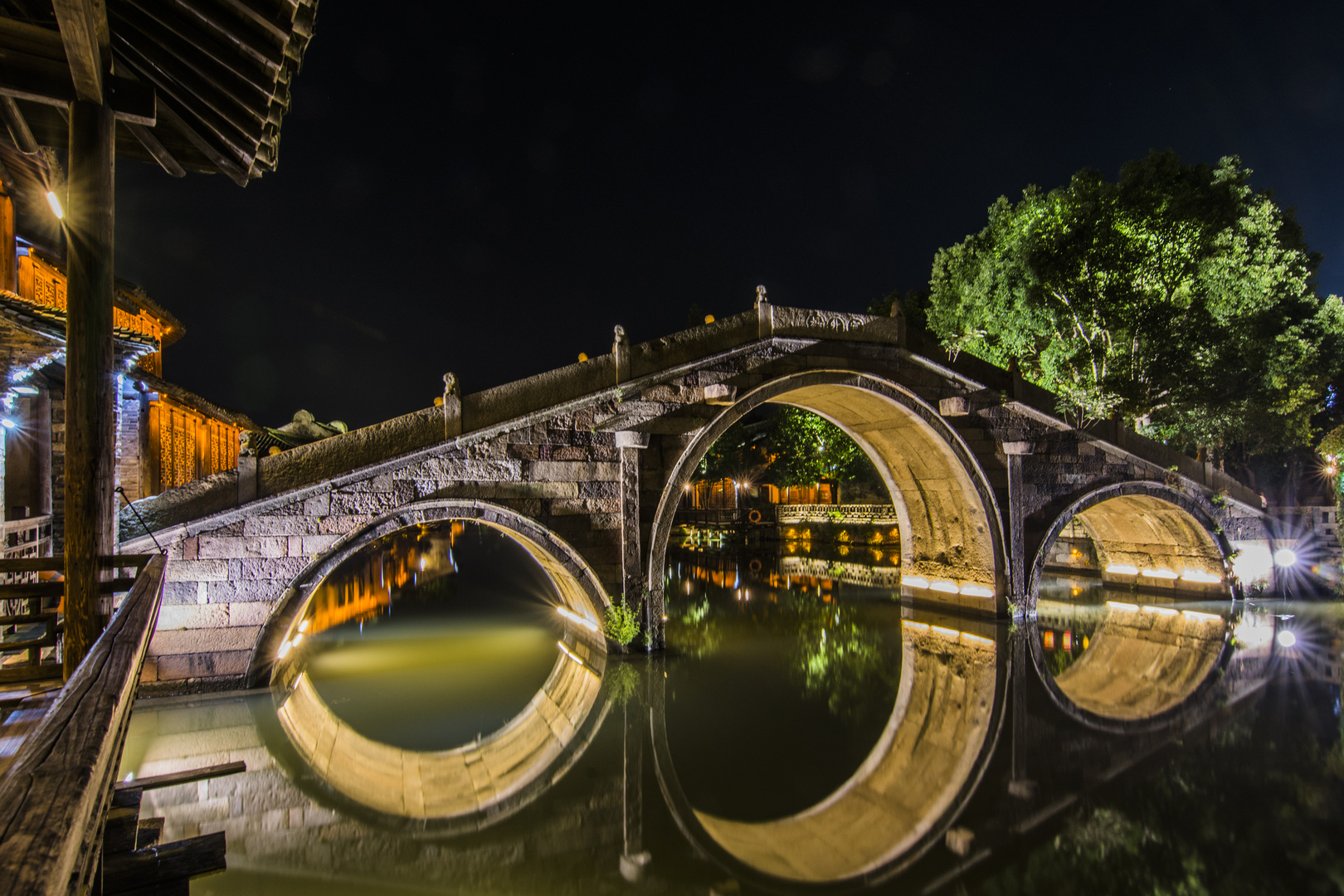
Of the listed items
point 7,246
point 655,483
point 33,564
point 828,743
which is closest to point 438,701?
point 655,483

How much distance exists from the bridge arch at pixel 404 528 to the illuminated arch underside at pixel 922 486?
438cm

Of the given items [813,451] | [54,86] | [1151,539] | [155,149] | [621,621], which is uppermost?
[155,149]

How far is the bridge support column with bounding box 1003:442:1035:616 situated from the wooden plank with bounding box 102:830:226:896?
40.1ft

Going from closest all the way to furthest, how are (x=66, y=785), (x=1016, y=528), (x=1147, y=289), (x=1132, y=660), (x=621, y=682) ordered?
(x=66, y=785)
(x=621, y=682)
(x=1132, y=660)
(x=1016, y=528)
(x=1147, y=289)

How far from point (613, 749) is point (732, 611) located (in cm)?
796

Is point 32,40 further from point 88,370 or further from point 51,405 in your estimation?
point 51,405

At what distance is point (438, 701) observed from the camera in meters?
8.97

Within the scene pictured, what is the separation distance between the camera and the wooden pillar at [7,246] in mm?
9672

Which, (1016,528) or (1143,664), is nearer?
(1143,664)

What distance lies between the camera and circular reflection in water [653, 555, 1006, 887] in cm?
541

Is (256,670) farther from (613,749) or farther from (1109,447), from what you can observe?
(1109,447)

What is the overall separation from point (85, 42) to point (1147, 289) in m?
17.7

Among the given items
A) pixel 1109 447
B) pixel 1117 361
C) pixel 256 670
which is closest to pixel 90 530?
pixel 256 670

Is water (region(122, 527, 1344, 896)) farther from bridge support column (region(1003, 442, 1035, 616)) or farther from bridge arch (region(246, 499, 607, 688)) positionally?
bridge support column (region(1003, 442, 1035, 616))
